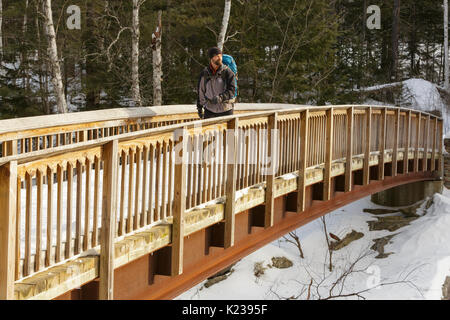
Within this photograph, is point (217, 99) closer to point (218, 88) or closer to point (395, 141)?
point (218, 88)

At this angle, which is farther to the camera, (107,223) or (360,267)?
(360,267)

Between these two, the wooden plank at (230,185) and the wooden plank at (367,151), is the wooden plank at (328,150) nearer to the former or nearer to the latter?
the wooden plank at (367,151)

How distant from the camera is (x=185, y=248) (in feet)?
27.0

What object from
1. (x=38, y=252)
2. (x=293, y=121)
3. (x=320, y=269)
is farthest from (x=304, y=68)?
(x=38, y=252)

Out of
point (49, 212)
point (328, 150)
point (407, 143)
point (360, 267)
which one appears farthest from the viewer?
point (360, 267)

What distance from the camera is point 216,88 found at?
9.97 metres

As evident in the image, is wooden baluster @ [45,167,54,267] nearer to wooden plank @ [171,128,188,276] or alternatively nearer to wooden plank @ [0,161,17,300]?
wooden plank @ [0,161,17,300]

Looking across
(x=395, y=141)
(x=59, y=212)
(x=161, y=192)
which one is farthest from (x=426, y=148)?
(x=59, y=212)

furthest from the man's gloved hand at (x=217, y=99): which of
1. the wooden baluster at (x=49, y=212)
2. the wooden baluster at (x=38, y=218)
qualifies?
the wooden baluster at (x=38, y=218)

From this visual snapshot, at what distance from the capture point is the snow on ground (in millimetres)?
18922

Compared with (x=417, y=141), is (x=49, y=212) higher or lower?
higher

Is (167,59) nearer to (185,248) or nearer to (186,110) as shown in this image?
(186,110)

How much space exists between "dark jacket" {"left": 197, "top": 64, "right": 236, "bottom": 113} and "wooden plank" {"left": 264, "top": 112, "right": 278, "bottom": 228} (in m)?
0.69

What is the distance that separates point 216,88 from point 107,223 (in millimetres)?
4287
